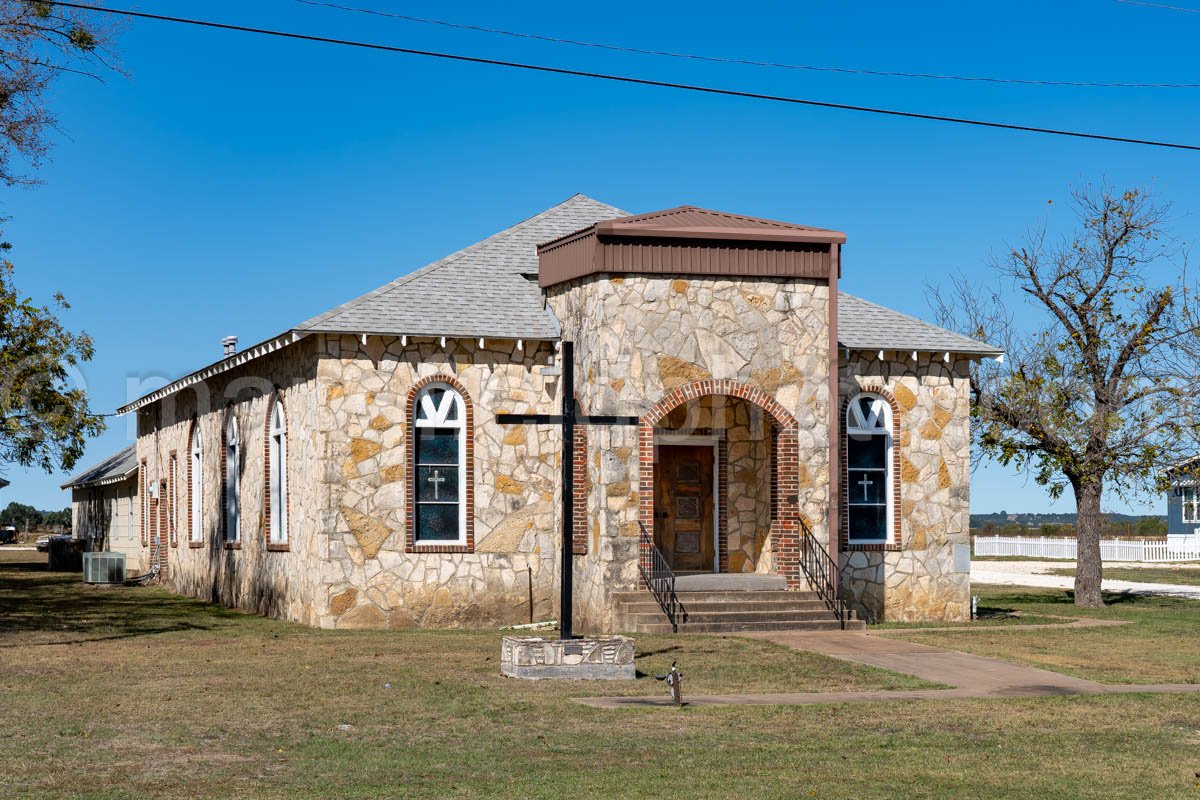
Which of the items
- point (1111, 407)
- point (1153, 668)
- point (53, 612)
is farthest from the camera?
point (1111, 407)

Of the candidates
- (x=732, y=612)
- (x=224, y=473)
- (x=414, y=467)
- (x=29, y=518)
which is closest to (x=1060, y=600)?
(x=732, y=612)

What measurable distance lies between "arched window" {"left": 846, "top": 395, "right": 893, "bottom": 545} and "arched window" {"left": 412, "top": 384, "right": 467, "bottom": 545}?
6.32 m

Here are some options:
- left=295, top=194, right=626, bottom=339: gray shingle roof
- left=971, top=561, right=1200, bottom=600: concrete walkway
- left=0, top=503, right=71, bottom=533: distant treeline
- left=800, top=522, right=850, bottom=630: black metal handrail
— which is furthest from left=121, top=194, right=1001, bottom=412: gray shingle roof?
left=0, top=503, right=71, bottom=533: distant treeline

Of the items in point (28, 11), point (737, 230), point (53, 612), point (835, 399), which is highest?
point (28, 11)

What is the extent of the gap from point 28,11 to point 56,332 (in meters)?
18.7

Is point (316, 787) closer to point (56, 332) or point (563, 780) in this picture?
point (563, 780)

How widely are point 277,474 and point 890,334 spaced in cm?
1060

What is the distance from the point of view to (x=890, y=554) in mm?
24438

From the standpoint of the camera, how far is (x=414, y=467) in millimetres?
22984

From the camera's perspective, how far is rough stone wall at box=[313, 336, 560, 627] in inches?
885

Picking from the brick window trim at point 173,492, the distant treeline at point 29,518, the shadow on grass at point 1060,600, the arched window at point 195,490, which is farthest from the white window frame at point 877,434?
the distant treeline at point 29,518

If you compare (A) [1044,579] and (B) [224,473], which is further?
(A) [1044,579]

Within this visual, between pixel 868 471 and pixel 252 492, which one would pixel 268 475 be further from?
pixel 868 471

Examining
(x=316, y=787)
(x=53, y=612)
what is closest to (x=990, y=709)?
(x=316, y=787)
